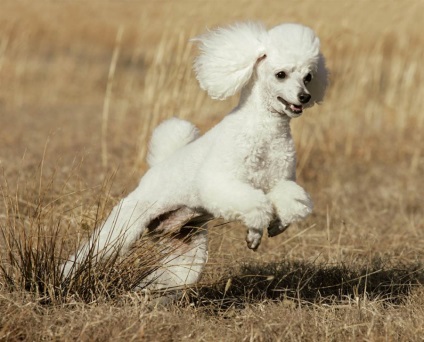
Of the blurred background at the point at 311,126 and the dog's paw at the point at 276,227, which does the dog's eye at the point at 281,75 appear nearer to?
the dog's paw at the point at 276,227

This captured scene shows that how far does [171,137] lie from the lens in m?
4.41

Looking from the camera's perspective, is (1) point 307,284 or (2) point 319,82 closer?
(2) point 319,82

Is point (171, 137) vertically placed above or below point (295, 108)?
below

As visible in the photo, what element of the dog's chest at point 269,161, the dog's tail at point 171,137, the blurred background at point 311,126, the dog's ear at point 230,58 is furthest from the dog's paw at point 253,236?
the blurred background at point 311,126

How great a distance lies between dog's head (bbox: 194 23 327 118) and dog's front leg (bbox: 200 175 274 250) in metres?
0.46

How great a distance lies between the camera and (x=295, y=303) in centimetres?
414

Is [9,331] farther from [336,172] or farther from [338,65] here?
[338,65]

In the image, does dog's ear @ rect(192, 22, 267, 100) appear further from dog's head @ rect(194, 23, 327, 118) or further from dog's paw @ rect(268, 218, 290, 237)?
dog's paw @ rect(268, 218, 290, 237)

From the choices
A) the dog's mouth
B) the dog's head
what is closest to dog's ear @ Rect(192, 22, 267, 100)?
the dog's head

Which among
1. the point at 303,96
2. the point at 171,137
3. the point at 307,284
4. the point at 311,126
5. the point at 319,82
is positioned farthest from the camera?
the point at 311,126

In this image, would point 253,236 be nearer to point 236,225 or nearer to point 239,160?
point 239,160

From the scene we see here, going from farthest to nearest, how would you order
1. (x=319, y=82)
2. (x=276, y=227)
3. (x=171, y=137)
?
(x=171, y=137), (x=319, y=82), (x=276, y=227)

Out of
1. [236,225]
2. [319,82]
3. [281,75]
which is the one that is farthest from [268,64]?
[236,225]

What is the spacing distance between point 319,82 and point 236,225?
220 cm
